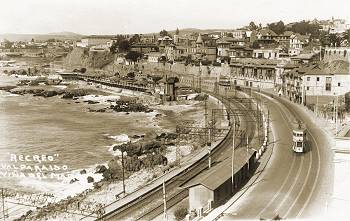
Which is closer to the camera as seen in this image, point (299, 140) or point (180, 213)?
point (180, 213)

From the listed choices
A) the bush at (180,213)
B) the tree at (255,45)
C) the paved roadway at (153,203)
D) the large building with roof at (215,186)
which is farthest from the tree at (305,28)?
the bush at (180,213)

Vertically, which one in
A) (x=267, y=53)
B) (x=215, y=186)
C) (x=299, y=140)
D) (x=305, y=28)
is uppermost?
(x=305, y=28)

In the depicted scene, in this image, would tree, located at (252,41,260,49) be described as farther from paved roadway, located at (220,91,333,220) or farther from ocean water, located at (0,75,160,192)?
paved roadway, located at (220,91,333,220)

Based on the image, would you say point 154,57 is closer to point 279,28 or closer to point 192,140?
point 279,28

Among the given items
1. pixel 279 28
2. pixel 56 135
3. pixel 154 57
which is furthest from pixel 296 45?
pixel 56 135

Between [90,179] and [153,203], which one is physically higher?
[153,203]

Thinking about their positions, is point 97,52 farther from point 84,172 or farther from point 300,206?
point 300,206

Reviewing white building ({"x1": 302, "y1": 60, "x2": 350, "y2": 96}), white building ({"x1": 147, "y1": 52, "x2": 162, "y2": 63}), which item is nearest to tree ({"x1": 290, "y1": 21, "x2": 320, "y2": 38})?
white building ({"x1": 147, "y1": 52, "x2": 162, "y2": 63})

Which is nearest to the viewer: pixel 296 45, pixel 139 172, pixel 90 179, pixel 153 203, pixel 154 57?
pixel 153 203
